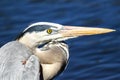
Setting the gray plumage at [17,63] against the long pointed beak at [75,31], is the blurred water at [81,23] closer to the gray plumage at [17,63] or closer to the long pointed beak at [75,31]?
the long pointed beak at [75,31]

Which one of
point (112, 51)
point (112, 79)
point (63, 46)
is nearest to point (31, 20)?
point (112, 51)

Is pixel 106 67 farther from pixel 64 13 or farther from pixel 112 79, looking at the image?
pixel 64 13

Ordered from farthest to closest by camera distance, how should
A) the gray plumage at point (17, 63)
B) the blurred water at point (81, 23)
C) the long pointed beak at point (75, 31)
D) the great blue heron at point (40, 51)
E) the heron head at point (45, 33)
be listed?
the blurred water at point (81, 23)
the long pointed beak at point (75, 31)
the heron head at point (45, 33)
the great blue heron at point (40, 51)
the gray plumage at point (17, 63)

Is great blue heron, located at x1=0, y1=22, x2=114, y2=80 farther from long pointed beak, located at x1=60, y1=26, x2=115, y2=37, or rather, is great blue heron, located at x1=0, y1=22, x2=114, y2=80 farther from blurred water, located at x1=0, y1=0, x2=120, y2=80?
blurred water, located at x1=0, y1=0, x2=120, y2=80

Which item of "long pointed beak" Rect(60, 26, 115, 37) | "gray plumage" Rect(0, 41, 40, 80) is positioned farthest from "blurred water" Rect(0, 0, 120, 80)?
"gray plumage" Rect(0, 41, 40, 80)

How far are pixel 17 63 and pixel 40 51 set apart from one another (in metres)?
0.50

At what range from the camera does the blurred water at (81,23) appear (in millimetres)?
9195

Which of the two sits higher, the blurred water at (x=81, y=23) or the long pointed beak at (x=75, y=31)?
the long pointed beak at (x=75, y=31)

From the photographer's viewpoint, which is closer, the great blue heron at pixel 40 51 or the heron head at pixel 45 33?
the great blue heron at pixel 40 51

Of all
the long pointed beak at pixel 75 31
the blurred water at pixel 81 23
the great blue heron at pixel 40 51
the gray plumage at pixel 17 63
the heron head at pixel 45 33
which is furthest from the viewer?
the blurred water at pixel 81 23

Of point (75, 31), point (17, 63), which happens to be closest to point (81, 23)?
point (75, 31)

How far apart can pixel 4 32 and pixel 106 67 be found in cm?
219

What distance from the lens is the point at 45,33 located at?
740 cm

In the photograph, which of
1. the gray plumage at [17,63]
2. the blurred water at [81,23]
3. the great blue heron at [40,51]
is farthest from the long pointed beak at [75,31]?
the blurred water at [81,23]
